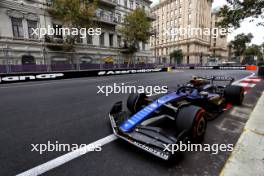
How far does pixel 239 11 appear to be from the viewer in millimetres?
6379

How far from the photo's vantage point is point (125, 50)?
79.6 feet

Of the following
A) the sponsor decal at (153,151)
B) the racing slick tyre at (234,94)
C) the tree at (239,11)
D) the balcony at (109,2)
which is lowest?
the sponsor decal at (153,151)

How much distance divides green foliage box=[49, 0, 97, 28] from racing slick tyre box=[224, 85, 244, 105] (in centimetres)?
1561

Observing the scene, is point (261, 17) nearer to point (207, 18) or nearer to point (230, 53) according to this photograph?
point (207, 18)

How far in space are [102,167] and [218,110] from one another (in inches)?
116

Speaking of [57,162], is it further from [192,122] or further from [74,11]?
[74,11]

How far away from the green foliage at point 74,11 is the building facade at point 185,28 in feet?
117

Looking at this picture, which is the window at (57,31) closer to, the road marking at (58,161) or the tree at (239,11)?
the tree at (239,11)

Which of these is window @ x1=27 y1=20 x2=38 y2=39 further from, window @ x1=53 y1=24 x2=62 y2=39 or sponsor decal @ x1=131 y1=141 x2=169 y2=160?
sponsor decal @ x1=131 y1=141 x2=169 y2=160

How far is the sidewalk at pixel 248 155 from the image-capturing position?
1605mm

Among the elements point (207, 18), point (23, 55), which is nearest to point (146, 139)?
point (23, 55)

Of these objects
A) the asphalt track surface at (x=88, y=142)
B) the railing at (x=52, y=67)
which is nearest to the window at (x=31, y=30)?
the railing at (x=52, y=67)

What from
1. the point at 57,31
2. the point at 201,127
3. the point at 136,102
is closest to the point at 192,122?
the point at 201,127

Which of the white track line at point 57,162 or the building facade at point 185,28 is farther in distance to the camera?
the building facade at point 185,28
